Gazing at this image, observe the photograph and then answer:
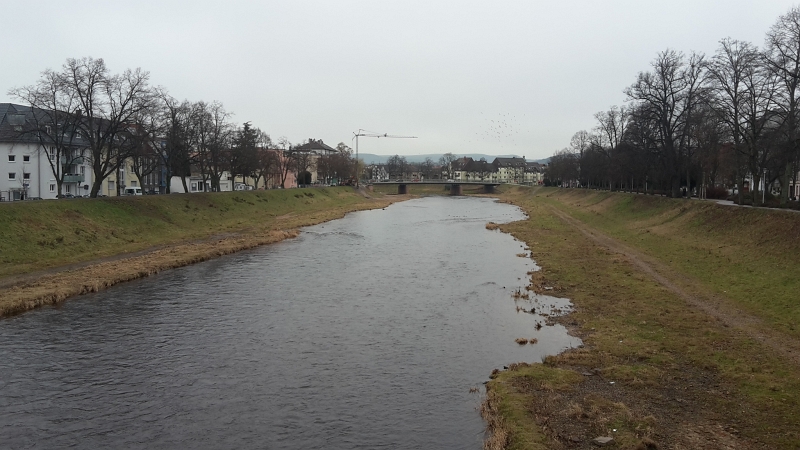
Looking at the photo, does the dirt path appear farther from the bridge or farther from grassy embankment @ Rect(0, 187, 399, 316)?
the bridge

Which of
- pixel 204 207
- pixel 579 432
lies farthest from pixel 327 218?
A: pixel 579 432

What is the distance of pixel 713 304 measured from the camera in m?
25.0

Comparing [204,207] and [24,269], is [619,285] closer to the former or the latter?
[24,269]

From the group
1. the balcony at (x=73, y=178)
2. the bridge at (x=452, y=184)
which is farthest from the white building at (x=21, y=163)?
the bridge at (x=452, y=184)

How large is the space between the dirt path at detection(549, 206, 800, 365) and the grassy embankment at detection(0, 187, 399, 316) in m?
28.8

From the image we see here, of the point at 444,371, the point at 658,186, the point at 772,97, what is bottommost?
the point at 444,371

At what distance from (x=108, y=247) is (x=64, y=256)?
542cm

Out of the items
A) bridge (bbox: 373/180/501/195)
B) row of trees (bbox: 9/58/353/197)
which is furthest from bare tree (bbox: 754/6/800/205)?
bridge (bbox: 373/180/501/195)

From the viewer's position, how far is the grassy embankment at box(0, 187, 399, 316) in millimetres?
30094

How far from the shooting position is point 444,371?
1783cm

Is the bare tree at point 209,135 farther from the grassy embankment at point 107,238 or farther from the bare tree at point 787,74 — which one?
the bare tree at point 787,74

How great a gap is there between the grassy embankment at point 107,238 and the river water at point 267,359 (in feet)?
7.00

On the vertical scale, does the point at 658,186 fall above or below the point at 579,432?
above

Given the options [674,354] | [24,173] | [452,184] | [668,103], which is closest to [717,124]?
[668,103]
